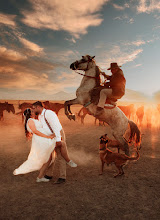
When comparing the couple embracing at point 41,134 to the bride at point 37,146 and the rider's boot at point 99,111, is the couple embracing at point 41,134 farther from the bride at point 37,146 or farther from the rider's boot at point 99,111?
the rider's boot at point 99,111

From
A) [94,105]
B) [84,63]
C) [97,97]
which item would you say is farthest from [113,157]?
[84,63]

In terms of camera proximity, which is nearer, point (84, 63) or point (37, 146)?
point (37, 146)

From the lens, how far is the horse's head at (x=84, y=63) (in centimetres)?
600

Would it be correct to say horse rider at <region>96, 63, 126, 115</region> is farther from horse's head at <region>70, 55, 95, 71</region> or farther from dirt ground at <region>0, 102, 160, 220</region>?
dirt ground at <region>0, 102, 160, 220</region>

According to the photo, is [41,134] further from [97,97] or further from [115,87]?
[115,87]

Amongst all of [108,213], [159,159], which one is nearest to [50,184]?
[108,213]

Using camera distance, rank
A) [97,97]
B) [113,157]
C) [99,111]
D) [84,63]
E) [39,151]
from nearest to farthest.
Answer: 1. [39,151]
2. [113,157]
3. [97,97]
4. [99,111]
5. [84,63]

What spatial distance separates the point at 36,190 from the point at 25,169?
0.58m

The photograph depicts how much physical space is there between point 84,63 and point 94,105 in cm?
165

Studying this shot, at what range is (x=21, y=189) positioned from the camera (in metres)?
3.97

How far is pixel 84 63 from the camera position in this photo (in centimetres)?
601

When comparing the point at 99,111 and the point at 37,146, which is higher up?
the point at 99,111

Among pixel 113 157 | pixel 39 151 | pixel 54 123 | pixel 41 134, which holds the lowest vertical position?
pixel 113 157

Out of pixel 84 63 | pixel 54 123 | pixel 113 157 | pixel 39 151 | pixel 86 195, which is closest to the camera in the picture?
pixel 86 195
